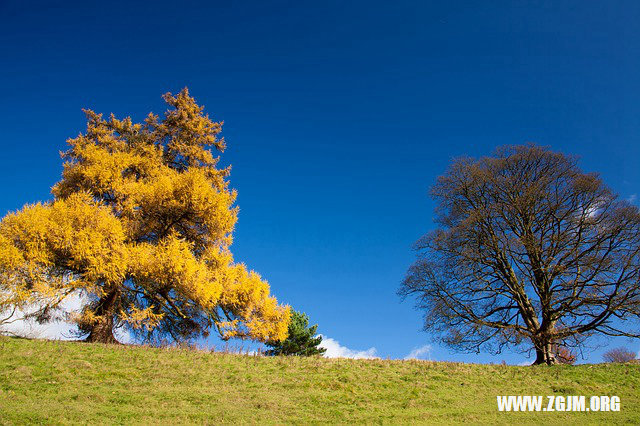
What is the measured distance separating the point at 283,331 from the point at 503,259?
11.0 metres

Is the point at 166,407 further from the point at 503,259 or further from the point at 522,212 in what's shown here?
the point at 522,212

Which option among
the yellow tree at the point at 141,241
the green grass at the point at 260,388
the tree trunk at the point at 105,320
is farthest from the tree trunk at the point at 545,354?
the tree trunk at the point at 105,320

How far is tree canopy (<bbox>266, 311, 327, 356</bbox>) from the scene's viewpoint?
35031 millimetres

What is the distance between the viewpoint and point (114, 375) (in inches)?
477

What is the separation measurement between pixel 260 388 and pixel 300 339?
2519 centimetres

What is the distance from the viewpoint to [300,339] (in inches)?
1427

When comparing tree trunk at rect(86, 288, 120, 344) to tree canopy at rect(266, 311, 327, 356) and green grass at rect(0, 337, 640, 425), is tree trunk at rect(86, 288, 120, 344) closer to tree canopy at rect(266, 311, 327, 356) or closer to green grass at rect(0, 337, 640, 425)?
green grass at rect(0, 337, 640, 425)

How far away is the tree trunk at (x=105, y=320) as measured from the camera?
1895 cm

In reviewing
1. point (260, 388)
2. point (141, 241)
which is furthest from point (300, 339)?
point (260, 388)

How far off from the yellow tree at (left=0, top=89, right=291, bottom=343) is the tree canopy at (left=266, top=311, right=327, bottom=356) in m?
14.6

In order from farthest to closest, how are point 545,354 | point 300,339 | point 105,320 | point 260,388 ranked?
point 300,339 → point 105,320 → point 545,354 → point 260,388

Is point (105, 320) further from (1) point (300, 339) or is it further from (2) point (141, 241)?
(1) point (300, 339)

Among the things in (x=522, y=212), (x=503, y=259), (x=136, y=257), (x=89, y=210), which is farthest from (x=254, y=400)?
(x=522, y=212)

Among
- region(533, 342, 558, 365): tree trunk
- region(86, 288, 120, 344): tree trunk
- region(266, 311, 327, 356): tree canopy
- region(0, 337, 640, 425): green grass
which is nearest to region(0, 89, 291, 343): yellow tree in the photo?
region(86, 288, 120, 344): tree trunk
